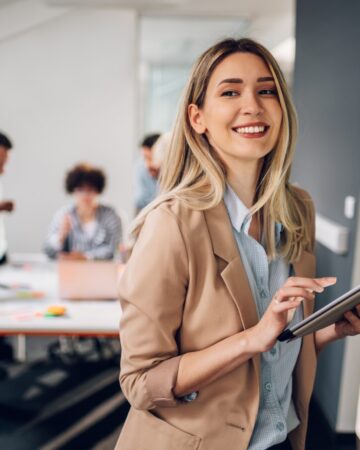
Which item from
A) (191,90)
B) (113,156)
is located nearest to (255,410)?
(191,90)

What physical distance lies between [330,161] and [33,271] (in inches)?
74.2

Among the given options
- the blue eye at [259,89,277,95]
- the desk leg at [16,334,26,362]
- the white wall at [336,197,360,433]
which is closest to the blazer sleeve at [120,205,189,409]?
the blue eye at [259,89,277,95]

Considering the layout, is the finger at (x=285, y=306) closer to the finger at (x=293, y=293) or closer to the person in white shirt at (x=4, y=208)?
the finger at (x=293, y=293)

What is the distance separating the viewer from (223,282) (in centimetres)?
93

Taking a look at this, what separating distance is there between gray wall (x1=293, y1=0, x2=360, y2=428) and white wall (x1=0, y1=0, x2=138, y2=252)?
86.5 inches

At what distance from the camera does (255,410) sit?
3.11 feet

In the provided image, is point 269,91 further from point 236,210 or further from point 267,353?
point 267,353

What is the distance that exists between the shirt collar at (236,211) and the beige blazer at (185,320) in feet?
0.15

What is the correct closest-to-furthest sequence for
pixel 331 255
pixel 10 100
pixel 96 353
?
pixel 331 255 → pixel 96 353 → pixel 10 100

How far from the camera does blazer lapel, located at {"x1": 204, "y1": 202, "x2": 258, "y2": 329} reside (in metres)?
0.92

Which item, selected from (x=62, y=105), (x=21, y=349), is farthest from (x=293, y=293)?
(x=62, y=105)

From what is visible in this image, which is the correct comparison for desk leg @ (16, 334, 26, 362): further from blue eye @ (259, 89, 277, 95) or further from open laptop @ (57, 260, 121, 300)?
blue eye @ (259, 89, 277, 95)

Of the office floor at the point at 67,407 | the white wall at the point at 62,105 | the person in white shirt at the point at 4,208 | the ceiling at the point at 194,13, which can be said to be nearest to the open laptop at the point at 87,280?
the person in white shirt at the point at 4,208

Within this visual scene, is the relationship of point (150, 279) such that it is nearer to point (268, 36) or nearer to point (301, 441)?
point (301, 441)
